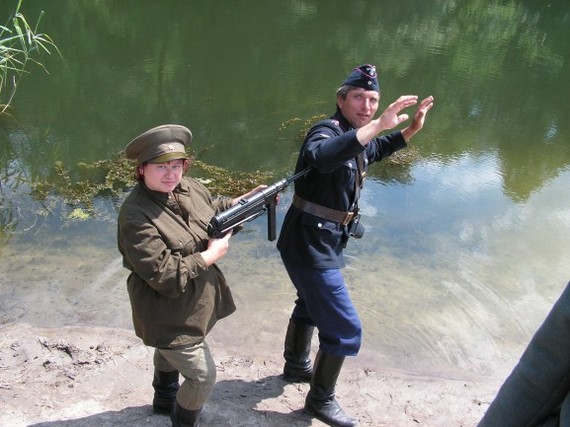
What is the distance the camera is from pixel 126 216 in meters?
2.19

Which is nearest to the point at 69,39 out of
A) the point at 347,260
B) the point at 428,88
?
the point at 428,88

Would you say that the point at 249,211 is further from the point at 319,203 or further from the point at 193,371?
the point at 193,371

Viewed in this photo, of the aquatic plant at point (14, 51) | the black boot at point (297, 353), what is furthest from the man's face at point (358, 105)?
the aquatic plant at point (14, 51)

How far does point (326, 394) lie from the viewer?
2.91m

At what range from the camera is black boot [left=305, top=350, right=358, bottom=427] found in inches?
112

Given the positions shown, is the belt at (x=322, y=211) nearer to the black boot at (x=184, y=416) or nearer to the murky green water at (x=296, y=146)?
the black boot at (x=184, y=416)

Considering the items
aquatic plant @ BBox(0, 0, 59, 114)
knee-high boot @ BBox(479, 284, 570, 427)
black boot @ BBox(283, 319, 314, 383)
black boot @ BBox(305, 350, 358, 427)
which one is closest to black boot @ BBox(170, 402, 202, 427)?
black boot @ BBox(305, 350, 358, 427)

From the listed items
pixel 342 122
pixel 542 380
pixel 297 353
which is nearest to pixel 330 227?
pixel 342 122

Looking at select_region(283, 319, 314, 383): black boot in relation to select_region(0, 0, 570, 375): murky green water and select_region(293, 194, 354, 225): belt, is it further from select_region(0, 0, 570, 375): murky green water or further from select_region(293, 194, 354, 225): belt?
select_region(293, 194, 354, 225): belt

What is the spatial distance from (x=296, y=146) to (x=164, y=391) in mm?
4557

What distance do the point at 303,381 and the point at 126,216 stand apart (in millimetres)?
1612

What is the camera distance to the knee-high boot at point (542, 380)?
1.21m

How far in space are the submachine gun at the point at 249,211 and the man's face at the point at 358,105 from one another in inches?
13.9

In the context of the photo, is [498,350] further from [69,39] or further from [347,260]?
[69,39]
